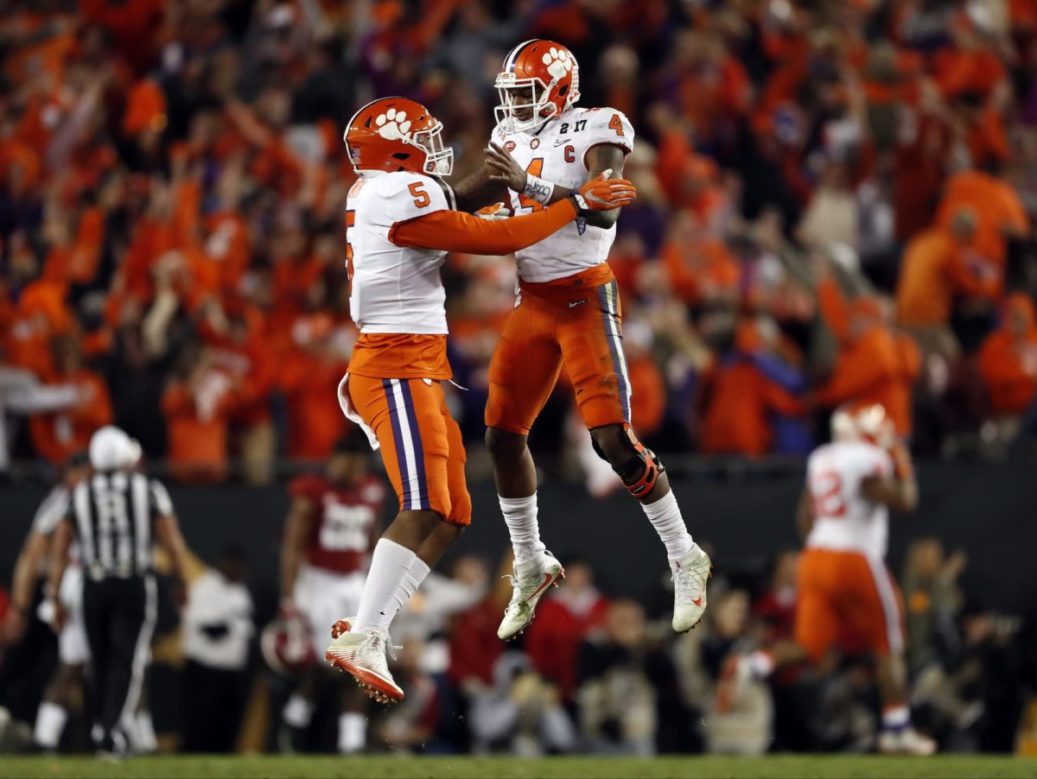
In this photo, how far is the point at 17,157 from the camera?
15.5 m

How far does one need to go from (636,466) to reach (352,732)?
407 cm

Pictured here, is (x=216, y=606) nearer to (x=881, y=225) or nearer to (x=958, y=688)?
(x=958, y=688)

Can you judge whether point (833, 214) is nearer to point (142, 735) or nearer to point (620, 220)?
point (620, 220)

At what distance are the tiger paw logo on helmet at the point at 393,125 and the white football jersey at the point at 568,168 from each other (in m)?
0.43

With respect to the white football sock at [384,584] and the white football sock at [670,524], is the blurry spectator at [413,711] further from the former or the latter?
the white football sock at [384,584]

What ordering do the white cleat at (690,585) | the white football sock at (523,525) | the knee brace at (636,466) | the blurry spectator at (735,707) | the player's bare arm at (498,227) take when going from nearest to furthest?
1. the player's bare arm at (498,227)
2. the knee brace at (636,466)
3. the white cleat at (690,585)
4. the white football sock at (523,525)
5. the blurry spectator at (735,707)

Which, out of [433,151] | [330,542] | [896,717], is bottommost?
[896,717]

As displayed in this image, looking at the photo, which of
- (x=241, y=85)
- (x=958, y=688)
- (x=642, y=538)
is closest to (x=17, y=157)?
(x=241, y=85)

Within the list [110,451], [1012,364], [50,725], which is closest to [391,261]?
[110,451]

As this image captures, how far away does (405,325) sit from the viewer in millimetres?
8516

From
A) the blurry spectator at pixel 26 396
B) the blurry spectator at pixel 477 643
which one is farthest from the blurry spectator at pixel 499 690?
the blurry spectator at pixel 26 396

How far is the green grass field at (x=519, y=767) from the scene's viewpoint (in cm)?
949

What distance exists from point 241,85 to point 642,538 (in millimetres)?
5475

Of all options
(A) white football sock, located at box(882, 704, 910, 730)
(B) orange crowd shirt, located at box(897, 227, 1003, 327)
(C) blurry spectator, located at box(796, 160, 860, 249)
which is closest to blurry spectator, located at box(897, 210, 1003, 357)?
(B) orange crowd shirt, located at box(897, 227, 1003, 327)
